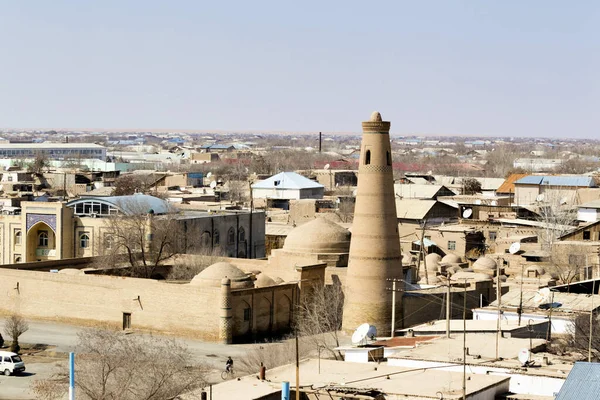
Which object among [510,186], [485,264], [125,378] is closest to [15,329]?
[125,378]

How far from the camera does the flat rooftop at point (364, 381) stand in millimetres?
19438

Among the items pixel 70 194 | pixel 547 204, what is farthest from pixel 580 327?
pixel 70 194

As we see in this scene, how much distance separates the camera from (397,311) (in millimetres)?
31688

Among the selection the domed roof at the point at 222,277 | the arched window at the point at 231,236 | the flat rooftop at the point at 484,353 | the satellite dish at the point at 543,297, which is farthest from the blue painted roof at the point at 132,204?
the flat rooftop at the point at 484,353

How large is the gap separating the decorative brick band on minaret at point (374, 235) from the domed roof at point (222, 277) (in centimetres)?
301

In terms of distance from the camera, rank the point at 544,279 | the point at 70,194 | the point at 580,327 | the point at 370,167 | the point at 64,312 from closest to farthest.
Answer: the point at 580,327 → the point at 370,167 → the point at 64,312 → the point at 544,279 → the point at 70,194

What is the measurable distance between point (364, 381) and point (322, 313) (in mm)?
12805

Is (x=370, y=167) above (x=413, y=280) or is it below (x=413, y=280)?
above

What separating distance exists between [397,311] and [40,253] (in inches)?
651

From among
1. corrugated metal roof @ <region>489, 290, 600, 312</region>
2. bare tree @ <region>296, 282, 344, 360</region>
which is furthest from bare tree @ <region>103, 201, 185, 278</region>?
corrugated metal roof @ <region>489, 290, 600, 312</region>

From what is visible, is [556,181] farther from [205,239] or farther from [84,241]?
[84,241]

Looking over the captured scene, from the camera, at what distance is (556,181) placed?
6788cm

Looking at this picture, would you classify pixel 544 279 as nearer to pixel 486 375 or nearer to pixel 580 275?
pixel 580 275

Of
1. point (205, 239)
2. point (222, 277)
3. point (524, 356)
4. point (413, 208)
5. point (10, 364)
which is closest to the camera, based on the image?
point (524, 356)
